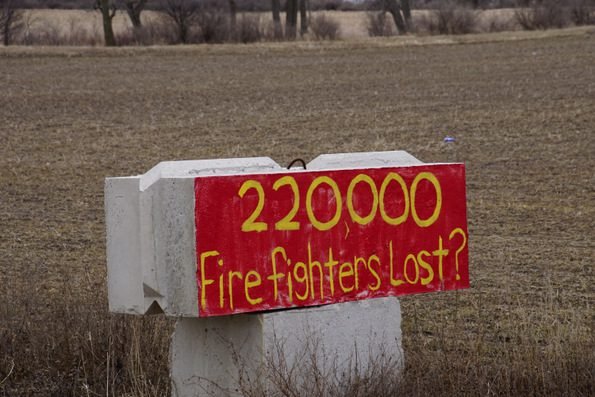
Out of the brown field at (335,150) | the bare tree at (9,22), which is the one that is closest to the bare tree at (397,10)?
the brown field at (335,150)

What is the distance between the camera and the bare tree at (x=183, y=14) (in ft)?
176

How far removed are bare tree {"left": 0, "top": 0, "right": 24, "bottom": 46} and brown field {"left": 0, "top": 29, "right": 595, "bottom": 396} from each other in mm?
10744

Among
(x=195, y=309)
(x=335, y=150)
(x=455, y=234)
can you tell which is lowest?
(x=195, y=309)

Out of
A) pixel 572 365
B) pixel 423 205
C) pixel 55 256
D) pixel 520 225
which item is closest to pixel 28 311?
pixel 423 205

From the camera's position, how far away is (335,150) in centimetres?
2055

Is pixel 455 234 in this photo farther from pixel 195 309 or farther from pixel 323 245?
pixel 195 309

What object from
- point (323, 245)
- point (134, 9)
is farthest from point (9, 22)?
point (323, 245)

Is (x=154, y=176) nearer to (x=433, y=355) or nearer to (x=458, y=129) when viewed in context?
(x=433, y=355)

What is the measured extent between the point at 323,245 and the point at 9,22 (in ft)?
173

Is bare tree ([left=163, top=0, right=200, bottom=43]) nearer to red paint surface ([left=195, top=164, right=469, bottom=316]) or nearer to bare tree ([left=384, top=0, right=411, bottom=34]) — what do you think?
bare tree ([left=384, top=0, right=411, bottom=34])

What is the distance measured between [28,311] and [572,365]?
10.9ft

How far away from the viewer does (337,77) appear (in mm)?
35156

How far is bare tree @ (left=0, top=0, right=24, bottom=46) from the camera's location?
181 ft

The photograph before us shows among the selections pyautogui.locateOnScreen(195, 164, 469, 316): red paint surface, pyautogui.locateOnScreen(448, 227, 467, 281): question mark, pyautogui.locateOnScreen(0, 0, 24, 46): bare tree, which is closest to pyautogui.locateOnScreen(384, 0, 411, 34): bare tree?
pyautogui.locateOnScreen(0, 0, 24, 46): bare tree
